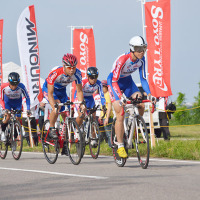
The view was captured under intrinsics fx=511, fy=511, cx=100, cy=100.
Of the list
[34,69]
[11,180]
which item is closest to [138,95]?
[11,180]

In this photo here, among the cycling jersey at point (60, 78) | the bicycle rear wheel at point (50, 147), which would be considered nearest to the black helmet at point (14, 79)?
the cycling jersey at point (60, 78)

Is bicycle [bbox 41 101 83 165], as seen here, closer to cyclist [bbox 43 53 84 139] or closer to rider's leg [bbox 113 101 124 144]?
cyclist [bbox 43 53 84 139]

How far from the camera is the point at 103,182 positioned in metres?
7.19

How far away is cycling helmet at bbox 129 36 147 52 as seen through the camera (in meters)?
9.11

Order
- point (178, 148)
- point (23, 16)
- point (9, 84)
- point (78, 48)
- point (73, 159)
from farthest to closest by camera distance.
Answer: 1. point (78, 48)
2. point (23, 16)
3. point (9, 84)
4. point (178, 148)
5. point (73, 159)

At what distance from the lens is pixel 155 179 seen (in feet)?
24.0

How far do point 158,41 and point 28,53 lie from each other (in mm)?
5695

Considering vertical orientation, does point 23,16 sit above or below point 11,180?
above

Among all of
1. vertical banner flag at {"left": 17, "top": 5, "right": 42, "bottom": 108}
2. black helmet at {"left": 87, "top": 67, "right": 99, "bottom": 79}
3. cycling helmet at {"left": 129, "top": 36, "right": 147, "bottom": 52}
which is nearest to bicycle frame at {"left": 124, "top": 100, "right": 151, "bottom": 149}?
cycling helmet at {"left": 129, "top": 36, "right": 147, "bottom": 52}

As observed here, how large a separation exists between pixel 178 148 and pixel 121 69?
287cm

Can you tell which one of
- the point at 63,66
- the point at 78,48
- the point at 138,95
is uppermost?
the point at 78,48

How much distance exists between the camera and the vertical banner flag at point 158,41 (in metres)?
14.2

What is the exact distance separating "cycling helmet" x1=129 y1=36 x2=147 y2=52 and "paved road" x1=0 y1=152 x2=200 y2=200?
213 centimetres

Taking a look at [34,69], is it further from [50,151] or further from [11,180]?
[11,180]
